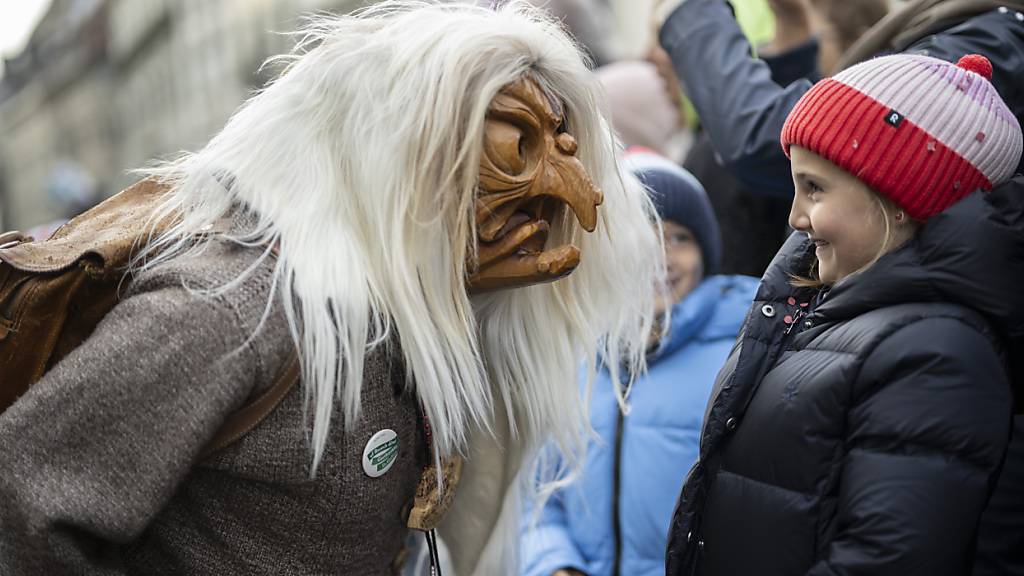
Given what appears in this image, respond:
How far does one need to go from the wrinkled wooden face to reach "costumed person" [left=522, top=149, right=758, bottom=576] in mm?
717

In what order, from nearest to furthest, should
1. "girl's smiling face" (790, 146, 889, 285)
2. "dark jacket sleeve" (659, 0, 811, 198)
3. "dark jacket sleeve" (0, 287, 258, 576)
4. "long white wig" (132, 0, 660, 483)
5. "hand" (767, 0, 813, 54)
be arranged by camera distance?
"dark jacket sleeve" (0, 287, 258, 576)
"long white wig" (132, 0, 660, 483)
"girl's smiling face" (790, 146, 889, 285)
"dark jacket sleeve" (659, 0, 811, 198)
"hand" (767, 0, 813, 54)

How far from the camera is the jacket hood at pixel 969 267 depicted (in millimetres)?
1677

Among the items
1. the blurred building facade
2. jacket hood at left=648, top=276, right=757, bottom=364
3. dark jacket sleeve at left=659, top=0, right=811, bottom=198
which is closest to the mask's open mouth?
dark jacket sleeve at left=659, top=0, right=811, bottom=198

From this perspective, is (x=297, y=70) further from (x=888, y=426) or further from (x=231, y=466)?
(x=888, y=426)

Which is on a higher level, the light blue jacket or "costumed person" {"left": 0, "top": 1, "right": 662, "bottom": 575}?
"costumed person" {"left": 0, "top": 1, "right": 662, "bottom": 575}

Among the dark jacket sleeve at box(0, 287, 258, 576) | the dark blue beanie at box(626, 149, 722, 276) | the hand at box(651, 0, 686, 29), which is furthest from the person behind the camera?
the dark blue beanie at box(626, 149, 722, 276)

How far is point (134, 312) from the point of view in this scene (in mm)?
1584

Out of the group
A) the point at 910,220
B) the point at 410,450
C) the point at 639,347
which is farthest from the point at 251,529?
the point at 910,220

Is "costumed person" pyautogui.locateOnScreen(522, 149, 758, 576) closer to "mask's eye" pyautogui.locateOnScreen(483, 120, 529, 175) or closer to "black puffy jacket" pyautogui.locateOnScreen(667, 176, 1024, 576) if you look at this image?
"black puffy jacket" pyautogui.locateOnScreen(667, 176, 1024, 576)

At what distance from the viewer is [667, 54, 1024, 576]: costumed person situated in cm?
161

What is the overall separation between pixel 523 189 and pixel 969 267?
70 cm

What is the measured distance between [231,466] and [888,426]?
3.27 feet

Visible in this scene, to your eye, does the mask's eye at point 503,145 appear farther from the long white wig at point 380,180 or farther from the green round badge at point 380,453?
the green round badge at point 380,453

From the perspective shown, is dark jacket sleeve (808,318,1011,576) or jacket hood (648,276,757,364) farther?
jacket hood (648,276,757,364)
